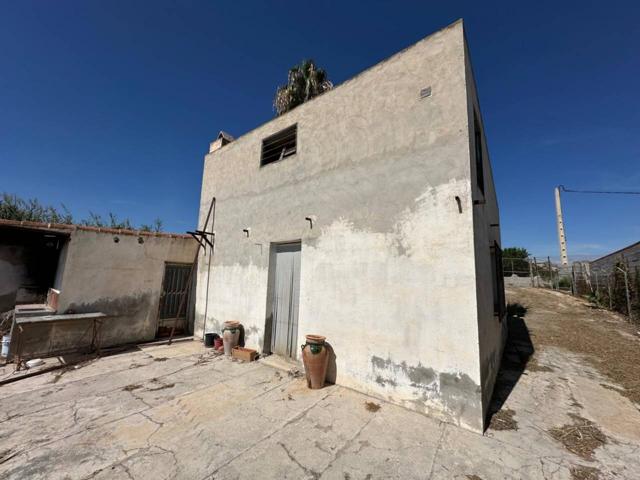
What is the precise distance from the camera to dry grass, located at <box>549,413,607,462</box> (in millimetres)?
2947

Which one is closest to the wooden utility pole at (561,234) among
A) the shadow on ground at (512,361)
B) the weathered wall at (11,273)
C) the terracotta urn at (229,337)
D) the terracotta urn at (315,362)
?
the shadow on ground at (512,361)

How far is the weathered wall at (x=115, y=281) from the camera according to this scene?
640cm

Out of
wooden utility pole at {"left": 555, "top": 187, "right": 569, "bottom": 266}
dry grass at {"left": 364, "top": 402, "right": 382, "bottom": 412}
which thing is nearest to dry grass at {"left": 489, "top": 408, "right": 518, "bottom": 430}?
dry grass at {"left": 364, "top": 402, "right": 382, "bottom": 412}

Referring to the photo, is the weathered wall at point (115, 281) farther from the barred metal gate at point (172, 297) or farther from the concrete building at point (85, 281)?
the barred metal gate at point (172, 297)

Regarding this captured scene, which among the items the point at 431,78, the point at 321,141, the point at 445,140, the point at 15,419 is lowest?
the point at 15,419

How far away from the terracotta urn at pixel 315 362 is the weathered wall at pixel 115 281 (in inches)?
224

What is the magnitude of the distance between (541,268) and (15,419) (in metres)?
25.8

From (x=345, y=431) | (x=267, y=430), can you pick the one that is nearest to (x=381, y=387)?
(x=345, y=431)

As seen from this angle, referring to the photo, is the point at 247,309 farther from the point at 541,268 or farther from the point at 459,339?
the point at 541,268

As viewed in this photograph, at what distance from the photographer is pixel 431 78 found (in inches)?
171

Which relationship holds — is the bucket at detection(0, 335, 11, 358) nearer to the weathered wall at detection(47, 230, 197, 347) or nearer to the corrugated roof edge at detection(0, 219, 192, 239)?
the weathered wall at detection(47, 230, 197, 347)

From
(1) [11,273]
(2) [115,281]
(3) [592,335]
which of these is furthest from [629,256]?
(1) [11,273]

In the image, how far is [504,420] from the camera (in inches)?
140

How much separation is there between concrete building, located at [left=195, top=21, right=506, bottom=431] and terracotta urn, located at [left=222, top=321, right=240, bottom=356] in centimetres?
32
